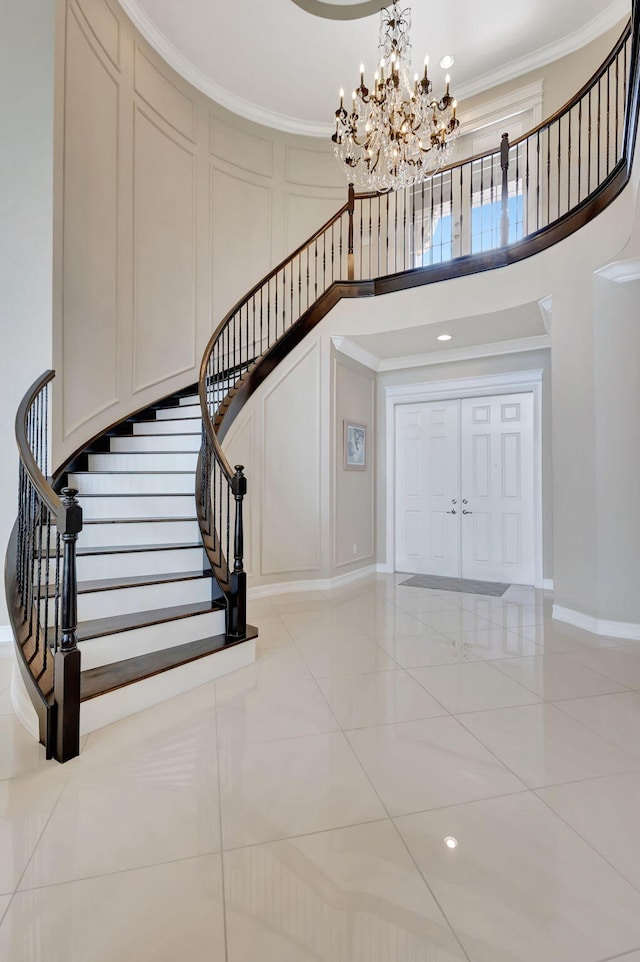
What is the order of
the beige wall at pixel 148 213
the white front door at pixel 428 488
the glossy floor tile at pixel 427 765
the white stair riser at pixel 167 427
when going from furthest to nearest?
the white front door at pixel 428 488 → the white stair riser at pixel 167 427 → the beige wall at pixel 148 213 → the glossy floor tile at pixel 427 765

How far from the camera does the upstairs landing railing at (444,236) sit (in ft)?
10.9

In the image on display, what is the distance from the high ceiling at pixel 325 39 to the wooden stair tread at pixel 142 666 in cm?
604

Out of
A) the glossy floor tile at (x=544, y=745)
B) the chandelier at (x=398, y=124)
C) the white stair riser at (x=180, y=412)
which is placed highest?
the chandelier at (x=398, y=124)

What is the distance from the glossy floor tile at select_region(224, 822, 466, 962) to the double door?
4.35m

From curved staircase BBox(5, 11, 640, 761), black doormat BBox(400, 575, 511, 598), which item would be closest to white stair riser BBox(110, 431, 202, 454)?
curved staircase BBox(5, 11, 640, 761)

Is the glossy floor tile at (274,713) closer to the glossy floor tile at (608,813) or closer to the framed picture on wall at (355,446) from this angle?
the glossy floor tile at (608,813)

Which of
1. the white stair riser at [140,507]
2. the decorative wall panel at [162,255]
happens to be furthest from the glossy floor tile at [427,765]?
the decorative wall panel at [162,255]

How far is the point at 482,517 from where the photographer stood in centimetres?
555

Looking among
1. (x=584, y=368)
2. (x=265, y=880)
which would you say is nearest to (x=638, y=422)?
(x=584, y=368)

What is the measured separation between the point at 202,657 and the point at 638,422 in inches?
142

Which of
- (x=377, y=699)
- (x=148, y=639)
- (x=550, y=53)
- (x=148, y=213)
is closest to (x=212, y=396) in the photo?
(x=148, y=213)

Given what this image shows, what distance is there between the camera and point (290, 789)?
1.76 meters

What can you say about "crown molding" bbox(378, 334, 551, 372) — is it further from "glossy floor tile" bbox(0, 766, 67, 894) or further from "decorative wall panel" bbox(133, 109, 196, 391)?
"glossy floor tile" bbox(0, 766, 67, 894)

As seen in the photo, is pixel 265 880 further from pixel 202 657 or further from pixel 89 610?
pixel 89 610
